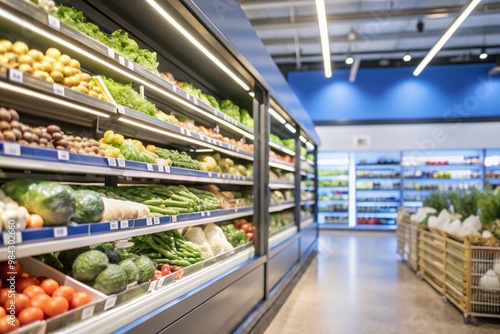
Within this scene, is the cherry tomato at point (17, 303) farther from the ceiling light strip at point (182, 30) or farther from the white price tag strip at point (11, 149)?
the ceiling light strip at point (182, 30)

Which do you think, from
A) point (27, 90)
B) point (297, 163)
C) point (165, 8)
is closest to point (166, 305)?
point (27, 90)

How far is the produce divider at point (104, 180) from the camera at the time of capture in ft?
5.32

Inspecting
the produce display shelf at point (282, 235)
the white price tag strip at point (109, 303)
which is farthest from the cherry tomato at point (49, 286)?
the produce display shelf at point (282, 235)

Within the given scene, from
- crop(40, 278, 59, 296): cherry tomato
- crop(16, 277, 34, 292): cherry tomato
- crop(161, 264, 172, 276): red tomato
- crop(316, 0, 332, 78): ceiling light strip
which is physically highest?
crop(316, 0, 332, 78): ceiling light strip

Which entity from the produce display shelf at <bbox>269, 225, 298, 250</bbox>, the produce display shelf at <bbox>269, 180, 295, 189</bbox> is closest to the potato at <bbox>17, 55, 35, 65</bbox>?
the produce display shelf at <bbox>269, 225, 298, 250</bbox>

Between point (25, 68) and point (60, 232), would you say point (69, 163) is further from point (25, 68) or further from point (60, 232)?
point (25, 68)

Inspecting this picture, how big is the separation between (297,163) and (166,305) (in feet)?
18.0

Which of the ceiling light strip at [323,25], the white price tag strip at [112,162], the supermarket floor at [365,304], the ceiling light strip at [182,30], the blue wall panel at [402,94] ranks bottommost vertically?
the supermarket floor at [365,304]

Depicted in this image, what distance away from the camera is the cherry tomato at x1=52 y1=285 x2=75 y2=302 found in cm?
173

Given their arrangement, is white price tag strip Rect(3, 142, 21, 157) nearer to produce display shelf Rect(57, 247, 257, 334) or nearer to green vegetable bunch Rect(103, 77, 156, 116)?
produce display shelf Rect(57, 247, 257, 334)

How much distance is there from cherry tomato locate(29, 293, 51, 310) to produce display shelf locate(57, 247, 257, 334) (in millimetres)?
126

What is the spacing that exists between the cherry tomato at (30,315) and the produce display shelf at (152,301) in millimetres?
112

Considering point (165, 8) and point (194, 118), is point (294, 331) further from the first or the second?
point (165, 8)

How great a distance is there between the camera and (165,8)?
2488 millimetres
